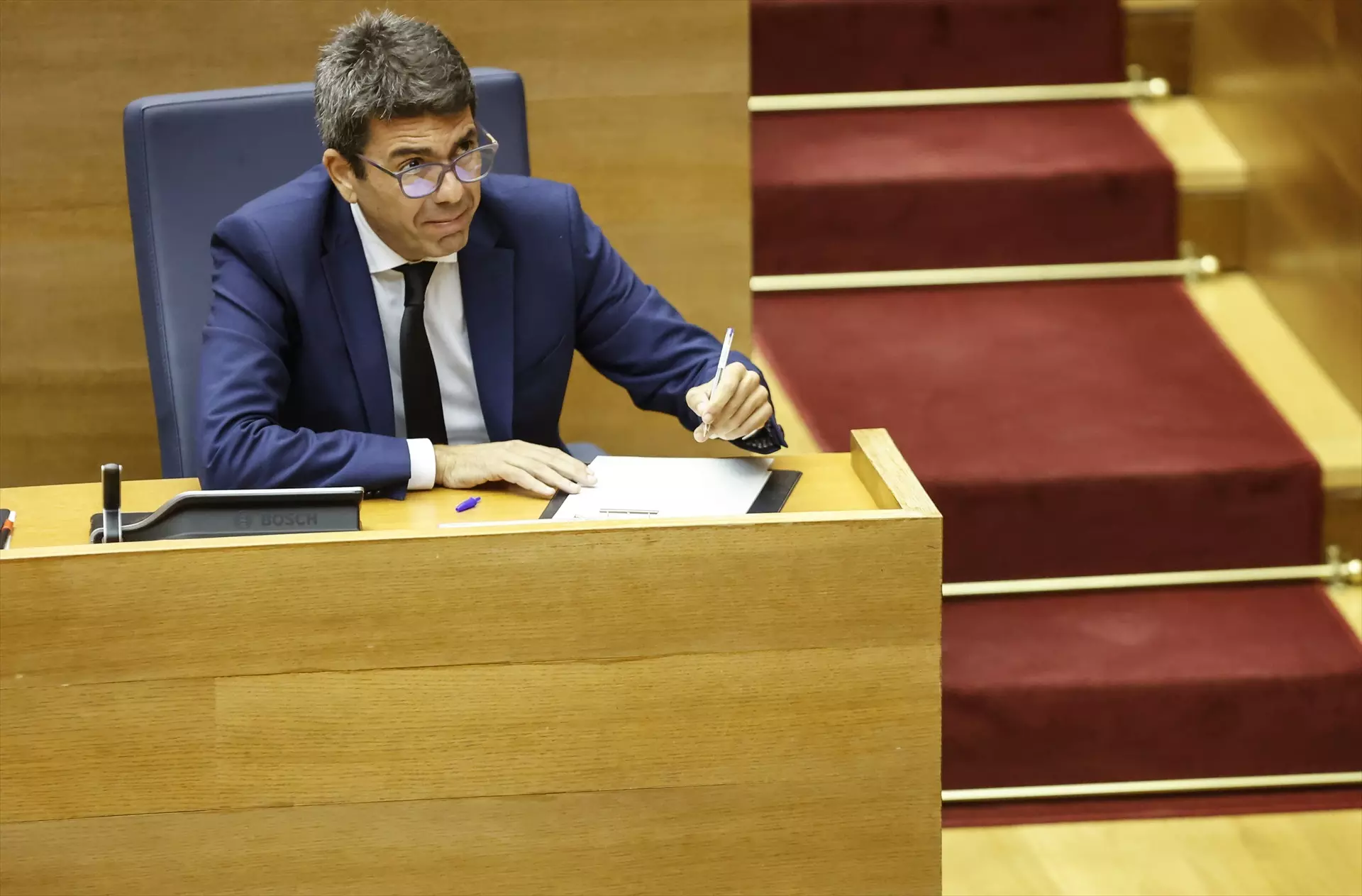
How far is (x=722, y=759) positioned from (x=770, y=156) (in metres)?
1.69

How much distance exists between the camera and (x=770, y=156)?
9.26 feet

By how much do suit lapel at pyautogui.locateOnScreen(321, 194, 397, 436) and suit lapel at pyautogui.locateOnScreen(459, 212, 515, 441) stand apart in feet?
0.34

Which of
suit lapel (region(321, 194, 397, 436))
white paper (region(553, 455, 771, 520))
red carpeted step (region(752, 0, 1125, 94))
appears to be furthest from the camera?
red carpeted step (region(752, 0, 1125, 94))

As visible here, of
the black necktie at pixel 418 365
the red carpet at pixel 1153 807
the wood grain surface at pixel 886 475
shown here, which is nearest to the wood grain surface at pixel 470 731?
the wood grain surface at pixel 886 475

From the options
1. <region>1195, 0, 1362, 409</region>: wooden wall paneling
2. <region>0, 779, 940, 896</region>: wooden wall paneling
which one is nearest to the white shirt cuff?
<region>0, 779, 940, 896</region>: wooden wall paneling

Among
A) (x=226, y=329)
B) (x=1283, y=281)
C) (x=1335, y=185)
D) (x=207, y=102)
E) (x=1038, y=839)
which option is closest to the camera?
(x=226, y=329)

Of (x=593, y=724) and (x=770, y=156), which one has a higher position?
(x=770, y=156)

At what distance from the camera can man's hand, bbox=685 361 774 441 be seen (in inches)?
62.4

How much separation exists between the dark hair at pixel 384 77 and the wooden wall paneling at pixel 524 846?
704 millimetres

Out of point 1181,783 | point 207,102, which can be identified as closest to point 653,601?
point 207,102

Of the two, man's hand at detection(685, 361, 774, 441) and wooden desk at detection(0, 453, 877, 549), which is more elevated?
man's hand at detection(685, 361, 774, 441)

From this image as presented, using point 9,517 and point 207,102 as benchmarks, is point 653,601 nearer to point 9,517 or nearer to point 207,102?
point 9,517

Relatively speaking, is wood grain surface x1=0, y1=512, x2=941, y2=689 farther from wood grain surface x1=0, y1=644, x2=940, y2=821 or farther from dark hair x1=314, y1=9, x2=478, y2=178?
dark hair x1=314, y1=9, x2=478, y2=178

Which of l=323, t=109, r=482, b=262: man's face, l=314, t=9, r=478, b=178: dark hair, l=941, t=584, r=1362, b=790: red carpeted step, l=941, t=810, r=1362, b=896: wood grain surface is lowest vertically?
l=941, t=810, r=1362, b=896: wood grain surface
